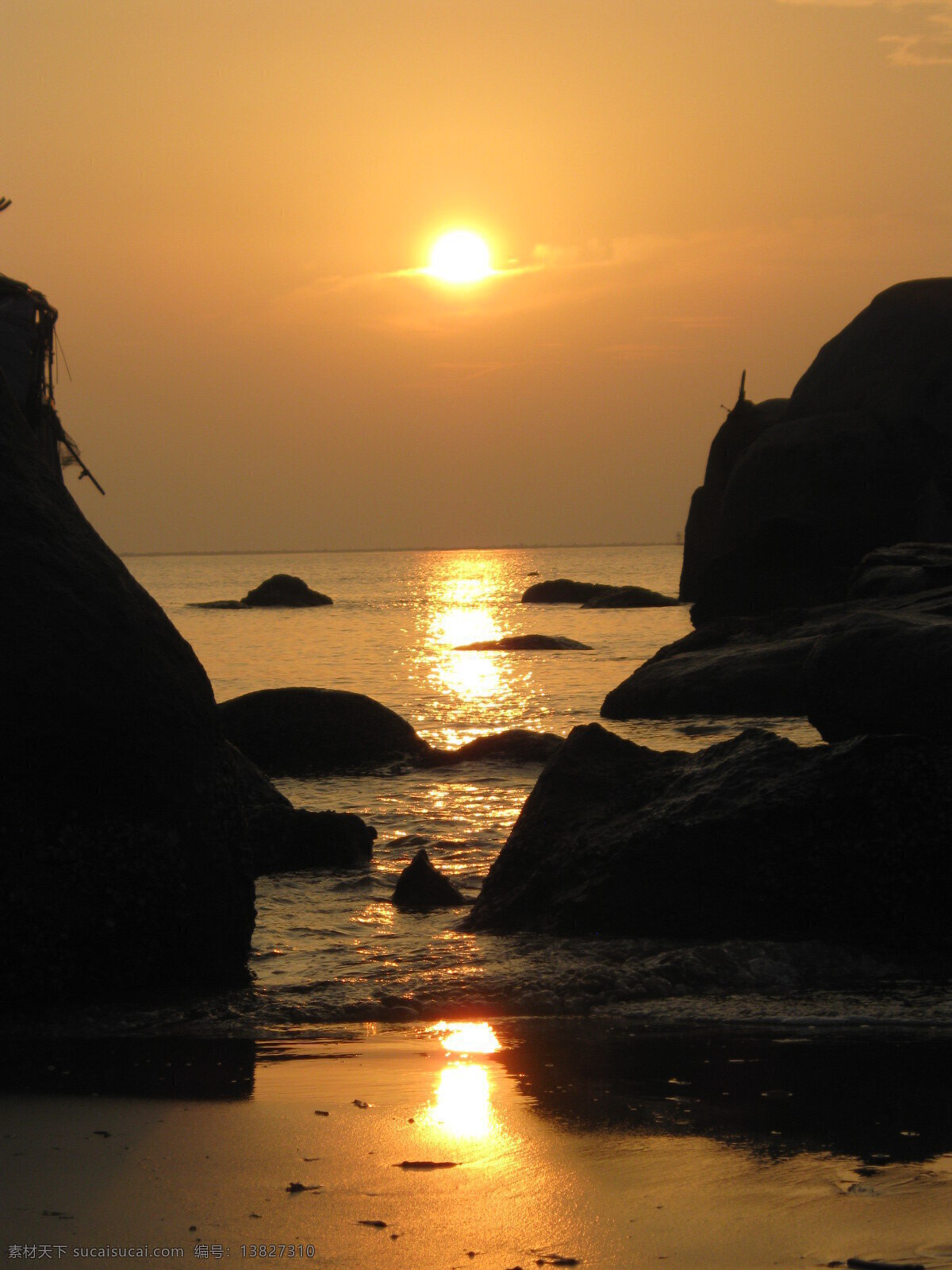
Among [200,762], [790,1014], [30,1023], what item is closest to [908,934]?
[790,1014]

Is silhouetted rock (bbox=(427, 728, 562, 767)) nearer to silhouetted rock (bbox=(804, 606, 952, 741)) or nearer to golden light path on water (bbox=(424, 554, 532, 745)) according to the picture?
golden light path on water (bbox=(424, 554, 532, 745))

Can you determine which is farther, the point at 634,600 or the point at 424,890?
the point at 634,600

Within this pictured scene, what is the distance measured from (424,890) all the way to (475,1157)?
379cm

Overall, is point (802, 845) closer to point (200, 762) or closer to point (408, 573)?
point (200, 762)

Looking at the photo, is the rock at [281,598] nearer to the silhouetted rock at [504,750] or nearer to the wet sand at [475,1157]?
the silhouetted rock at [504,750]

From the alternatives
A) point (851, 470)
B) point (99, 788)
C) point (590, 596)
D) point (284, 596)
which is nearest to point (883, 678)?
point (99, 788)

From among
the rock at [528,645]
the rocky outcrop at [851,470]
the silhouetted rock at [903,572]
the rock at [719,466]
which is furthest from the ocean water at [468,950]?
the rock at [719,466]

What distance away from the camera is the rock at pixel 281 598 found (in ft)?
186

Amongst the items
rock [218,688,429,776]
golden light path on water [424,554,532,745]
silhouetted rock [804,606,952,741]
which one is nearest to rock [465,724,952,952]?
silhouetted rock [804,606,952,741]

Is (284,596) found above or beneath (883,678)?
beneath

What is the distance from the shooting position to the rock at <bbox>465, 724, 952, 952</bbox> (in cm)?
580

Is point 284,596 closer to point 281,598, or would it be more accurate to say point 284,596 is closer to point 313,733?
point 281,598

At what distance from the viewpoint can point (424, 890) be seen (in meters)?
7.18

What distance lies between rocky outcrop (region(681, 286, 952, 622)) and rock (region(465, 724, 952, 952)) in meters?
23.3
